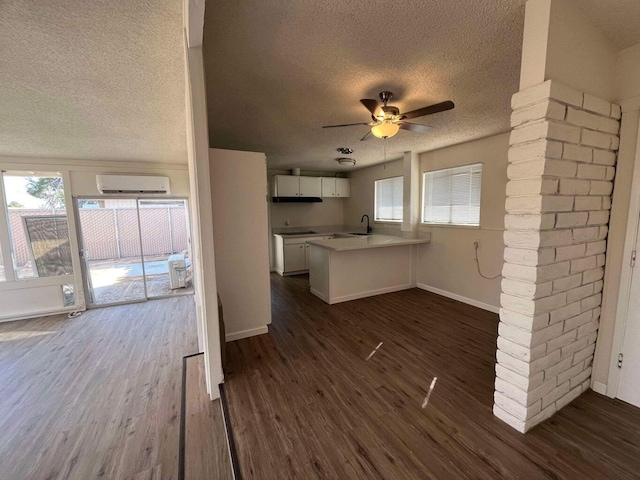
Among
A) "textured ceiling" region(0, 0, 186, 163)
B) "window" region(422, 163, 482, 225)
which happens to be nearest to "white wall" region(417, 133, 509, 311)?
"window" region(422, 163, 482, 225)

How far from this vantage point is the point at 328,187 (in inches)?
251

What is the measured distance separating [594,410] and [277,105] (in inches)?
138

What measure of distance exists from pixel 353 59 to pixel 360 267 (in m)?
3.03

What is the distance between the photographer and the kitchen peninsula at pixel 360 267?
158 inches

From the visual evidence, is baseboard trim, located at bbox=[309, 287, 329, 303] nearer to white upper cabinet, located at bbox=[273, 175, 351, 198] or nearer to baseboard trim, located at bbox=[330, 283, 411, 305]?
baseboard trim, located at bbox=[330, 283, 411, 305]

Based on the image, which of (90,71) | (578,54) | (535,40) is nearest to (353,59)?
(535,40)

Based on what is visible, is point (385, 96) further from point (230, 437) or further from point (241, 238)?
point (230, 437)

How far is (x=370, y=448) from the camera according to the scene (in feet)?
5.10

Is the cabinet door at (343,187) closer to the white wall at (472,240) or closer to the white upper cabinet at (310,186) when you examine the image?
the white upper cabinet at (310,186)

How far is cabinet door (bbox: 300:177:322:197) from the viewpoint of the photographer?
609 cm

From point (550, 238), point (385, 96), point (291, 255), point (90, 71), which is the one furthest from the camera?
point (291, 255)

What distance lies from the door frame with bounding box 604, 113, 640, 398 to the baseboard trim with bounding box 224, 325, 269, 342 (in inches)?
120

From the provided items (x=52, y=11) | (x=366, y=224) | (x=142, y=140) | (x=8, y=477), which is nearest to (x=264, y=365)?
(x=8, y=477)

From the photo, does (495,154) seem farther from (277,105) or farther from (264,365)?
(264,365)
